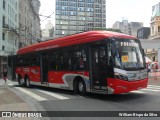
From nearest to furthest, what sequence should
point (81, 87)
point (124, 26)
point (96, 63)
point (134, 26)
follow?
1. point (96, 63)
2. point (81, 87)
3. point (124, 26)
4. point (134, 26)

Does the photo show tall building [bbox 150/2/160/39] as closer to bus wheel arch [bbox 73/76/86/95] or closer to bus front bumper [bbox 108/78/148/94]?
bus wheel arch [bbox 73/76/86/95]

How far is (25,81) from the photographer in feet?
80.7

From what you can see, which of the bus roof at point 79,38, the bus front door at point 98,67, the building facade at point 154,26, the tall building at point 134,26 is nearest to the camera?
the bus front door at point 98,67

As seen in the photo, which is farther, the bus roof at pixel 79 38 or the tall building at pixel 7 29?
the tall building at pixel 7 29

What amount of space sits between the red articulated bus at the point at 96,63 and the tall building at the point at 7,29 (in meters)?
39.5

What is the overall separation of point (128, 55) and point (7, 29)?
4889 cm

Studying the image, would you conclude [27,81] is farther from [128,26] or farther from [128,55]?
[128,26]

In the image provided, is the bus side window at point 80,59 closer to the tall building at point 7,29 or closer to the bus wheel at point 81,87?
the bus wheel at point 81,87

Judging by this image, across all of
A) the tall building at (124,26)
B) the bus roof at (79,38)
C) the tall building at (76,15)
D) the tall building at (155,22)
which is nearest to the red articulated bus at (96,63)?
the bus roof at (79,38)

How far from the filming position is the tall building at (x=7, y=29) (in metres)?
57.5

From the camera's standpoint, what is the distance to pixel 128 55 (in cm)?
1389

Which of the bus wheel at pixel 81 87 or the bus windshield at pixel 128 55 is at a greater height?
the bus windshield at pixel 128 55

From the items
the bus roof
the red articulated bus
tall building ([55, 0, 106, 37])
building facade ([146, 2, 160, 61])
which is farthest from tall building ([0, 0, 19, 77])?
building facade ([146, 2, 160, 61])

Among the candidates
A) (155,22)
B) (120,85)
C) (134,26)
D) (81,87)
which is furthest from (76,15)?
(120,85)
